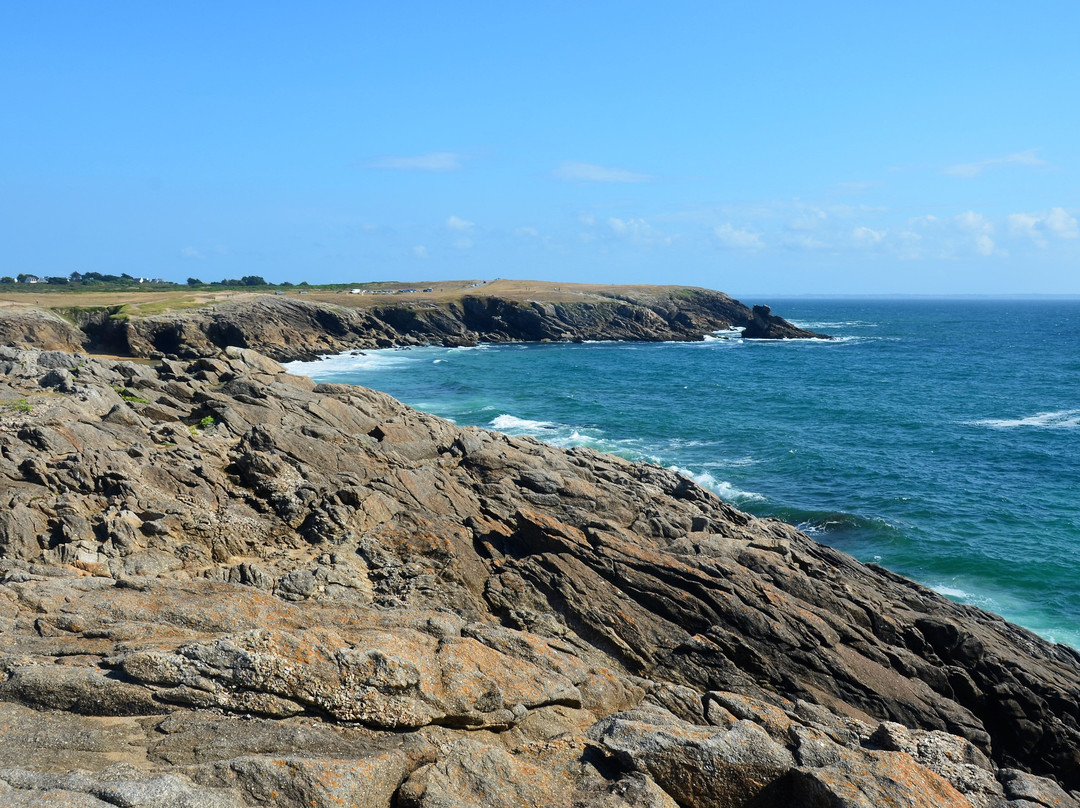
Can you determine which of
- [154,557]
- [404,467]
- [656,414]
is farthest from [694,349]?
[154,557]

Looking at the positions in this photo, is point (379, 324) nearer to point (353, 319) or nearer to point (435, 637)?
point (353, 319)

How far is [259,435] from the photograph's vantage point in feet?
83.7

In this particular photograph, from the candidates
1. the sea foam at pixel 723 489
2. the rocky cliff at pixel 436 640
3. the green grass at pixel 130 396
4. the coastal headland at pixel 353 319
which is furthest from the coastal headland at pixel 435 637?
the coastal headland at pixel 353 319

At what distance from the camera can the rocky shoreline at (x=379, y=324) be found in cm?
8944

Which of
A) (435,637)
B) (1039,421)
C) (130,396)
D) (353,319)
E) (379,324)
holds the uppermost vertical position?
(353,319)

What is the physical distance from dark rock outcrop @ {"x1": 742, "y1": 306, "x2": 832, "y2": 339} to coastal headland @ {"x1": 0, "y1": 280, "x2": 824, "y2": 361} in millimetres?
264

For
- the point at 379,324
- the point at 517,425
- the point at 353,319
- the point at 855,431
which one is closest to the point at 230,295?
the point at 353,319

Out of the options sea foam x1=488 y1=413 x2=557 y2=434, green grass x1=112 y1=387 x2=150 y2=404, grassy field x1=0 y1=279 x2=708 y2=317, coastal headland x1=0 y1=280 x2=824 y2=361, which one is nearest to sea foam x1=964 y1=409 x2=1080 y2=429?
sea foam x1=488 y1=413 x2=557 y2=434

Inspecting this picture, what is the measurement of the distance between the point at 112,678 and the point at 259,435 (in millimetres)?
15930

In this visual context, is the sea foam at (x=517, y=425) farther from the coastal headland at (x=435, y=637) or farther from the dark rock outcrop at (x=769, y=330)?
the dark rock outcrop at (x=769, y=330)

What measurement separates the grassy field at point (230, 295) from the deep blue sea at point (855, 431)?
27049 mm

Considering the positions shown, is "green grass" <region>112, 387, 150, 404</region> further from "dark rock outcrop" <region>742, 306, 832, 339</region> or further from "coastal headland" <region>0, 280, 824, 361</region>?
"dark rock outcrop" <region>742, 306, 832, 339</region>

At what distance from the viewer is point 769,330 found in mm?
156000

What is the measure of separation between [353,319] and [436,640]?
12069 cm
